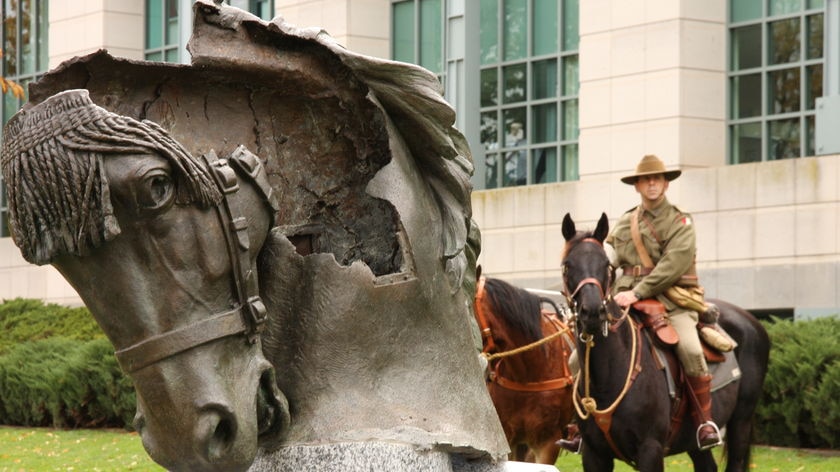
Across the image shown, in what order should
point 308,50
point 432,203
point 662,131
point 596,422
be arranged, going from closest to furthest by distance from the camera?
point 308,50, point 432,203, point 596,422, point 662,131

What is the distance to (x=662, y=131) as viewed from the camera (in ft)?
64.8

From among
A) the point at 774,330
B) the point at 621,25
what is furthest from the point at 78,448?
the point at 621,25

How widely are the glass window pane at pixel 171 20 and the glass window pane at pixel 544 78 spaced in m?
7.79

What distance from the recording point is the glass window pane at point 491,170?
2272 cm

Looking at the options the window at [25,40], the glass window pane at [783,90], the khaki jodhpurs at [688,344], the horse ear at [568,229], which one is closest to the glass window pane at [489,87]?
the glass window pane at [783,90]

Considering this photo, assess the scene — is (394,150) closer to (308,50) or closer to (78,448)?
(308,50)

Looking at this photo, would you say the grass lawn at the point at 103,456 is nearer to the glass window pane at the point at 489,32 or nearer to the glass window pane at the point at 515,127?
the glass window pane at the point at 515,127

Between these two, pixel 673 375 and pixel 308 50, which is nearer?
pixel 308 50

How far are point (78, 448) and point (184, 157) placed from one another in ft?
44.3

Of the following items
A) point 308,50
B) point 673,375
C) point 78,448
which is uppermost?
point 308,50

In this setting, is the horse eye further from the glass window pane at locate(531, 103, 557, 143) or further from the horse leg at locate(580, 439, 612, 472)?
the glass window pane at locate(531, 103, 557, 143)

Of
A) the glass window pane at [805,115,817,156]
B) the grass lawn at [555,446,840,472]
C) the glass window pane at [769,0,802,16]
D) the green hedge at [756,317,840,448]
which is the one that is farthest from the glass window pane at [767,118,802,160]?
the grass lawn at [555,446,840,472]

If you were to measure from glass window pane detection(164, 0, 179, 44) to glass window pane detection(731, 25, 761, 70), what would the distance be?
1090cm

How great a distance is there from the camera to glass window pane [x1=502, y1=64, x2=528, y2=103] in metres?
22.4
